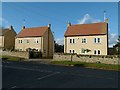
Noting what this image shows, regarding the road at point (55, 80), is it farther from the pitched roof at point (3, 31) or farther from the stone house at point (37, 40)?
the pitched roof at point (3, 31)

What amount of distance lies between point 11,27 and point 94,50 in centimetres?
3454

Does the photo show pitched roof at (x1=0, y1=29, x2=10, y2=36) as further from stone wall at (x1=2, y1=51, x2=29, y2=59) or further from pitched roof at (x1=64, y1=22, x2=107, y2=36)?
pitched roof at (x1=64, y1=22, x2=107, y2=36)

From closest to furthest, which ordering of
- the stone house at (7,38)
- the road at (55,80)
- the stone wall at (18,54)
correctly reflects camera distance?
the road at (55,80) → the stone wall at (18,54) → the stone house at (7,38)

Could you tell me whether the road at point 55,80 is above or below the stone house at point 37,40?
below

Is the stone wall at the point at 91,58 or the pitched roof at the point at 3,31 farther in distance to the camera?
the pitched roof at the point at 3,31

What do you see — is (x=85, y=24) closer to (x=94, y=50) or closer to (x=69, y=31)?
(x=69, y=31)

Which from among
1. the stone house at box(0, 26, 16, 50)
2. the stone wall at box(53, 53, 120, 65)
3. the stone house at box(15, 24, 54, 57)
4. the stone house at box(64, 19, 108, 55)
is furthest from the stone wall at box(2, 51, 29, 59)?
the stone house at box(0, 26, 16, 50)

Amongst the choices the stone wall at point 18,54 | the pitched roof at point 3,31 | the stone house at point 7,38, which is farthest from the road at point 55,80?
the pitched roof at point 3,31

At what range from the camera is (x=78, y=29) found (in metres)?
53.7

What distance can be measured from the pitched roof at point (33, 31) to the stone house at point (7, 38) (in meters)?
7.15

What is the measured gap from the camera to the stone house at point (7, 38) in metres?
69.4

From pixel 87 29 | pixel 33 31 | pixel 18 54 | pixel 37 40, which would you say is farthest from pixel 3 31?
pixel 87 29

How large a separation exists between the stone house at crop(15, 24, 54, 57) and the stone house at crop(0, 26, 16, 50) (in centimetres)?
678

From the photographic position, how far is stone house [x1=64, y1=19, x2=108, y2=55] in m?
48.4
